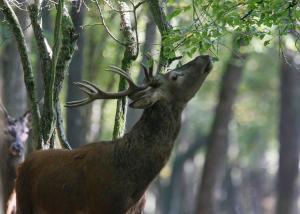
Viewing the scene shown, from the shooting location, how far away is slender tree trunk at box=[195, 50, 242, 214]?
855 inches

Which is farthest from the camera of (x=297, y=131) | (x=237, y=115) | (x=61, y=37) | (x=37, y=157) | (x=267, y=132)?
(x=267, y=132)

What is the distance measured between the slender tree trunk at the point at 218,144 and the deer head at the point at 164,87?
13186 millimetres

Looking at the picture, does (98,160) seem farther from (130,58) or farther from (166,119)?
(130,58)

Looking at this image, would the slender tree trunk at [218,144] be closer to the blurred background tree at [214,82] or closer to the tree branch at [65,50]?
the blurred background tree at [214,82]

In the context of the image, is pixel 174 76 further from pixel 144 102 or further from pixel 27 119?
pixel 27 119

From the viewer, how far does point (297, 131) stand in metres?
27.1

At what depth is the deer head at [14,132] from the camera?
12.3 metres

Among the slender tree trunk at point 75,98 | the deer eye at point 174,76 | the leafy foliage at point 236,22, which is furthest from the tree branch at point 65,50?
the slender tree trunk at point 75,98

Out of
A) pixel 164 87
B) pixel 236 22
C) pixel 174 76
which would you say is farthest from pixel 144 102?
pixel 236 22

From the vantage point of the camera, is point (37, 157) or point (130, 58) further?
point (130, 58)

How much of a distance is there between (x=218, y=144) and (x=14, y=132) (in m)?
10.6

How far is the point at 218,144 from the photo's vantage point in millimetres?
22328

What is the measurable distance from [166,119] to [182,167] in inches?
1265

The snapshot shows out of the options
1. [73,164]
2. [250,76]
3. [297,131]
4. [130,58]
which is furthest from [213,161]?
[250,76]
